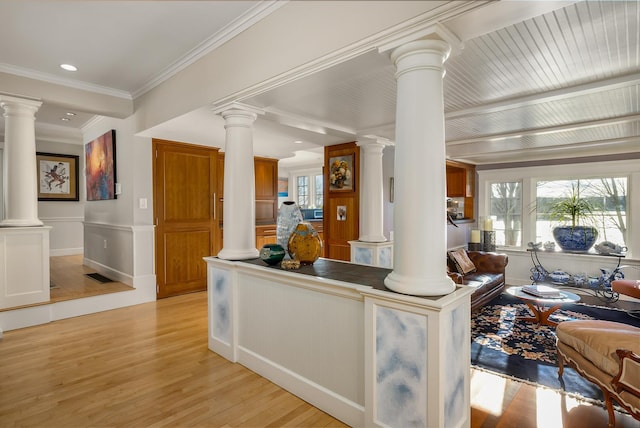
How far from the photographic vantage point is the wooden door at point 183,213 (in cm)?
459

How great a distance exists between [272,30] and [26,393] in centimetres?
299

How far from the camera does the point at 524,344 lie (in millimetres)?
3256

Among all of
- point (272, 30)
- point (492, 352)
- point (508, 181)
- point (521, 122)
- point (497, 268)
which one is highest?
point (272, 30)

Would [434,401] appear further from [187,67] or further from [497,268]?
[497,268]

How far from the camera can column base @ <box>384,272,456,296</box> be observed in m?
1.61

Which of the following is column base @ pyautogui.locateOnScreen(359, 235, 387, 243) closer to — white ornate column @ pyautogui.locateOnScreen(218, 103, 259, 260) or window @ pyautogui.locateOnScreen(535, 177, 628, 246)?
white ornate column @ pyautogui.locateOnScreen(218, 103, 259, 260)

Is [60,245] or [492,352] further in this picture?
[60,245]

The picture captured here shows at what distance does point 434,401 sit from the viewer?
1563 mm

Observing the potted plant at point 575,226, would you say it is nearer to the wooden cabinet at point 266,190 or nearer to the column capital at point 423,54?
the wooden cabinet at point 266,190

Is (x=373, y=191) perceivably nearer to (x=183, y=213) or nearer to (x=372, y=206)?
(x=372, y=206)

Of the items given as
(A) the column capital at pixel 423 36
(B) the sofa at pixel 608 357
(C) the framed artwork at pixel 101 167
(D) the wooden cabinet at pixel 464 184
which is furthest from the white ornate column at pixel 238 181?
(D) the wooden cabinet at pixel 464 184

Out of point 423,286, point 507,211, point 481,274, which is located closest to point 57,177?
point 423,286

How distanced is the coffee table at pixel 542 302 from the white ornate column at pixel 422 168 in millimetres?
2663

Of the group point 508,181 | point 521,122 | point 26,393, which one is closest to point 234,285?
point 26,393
